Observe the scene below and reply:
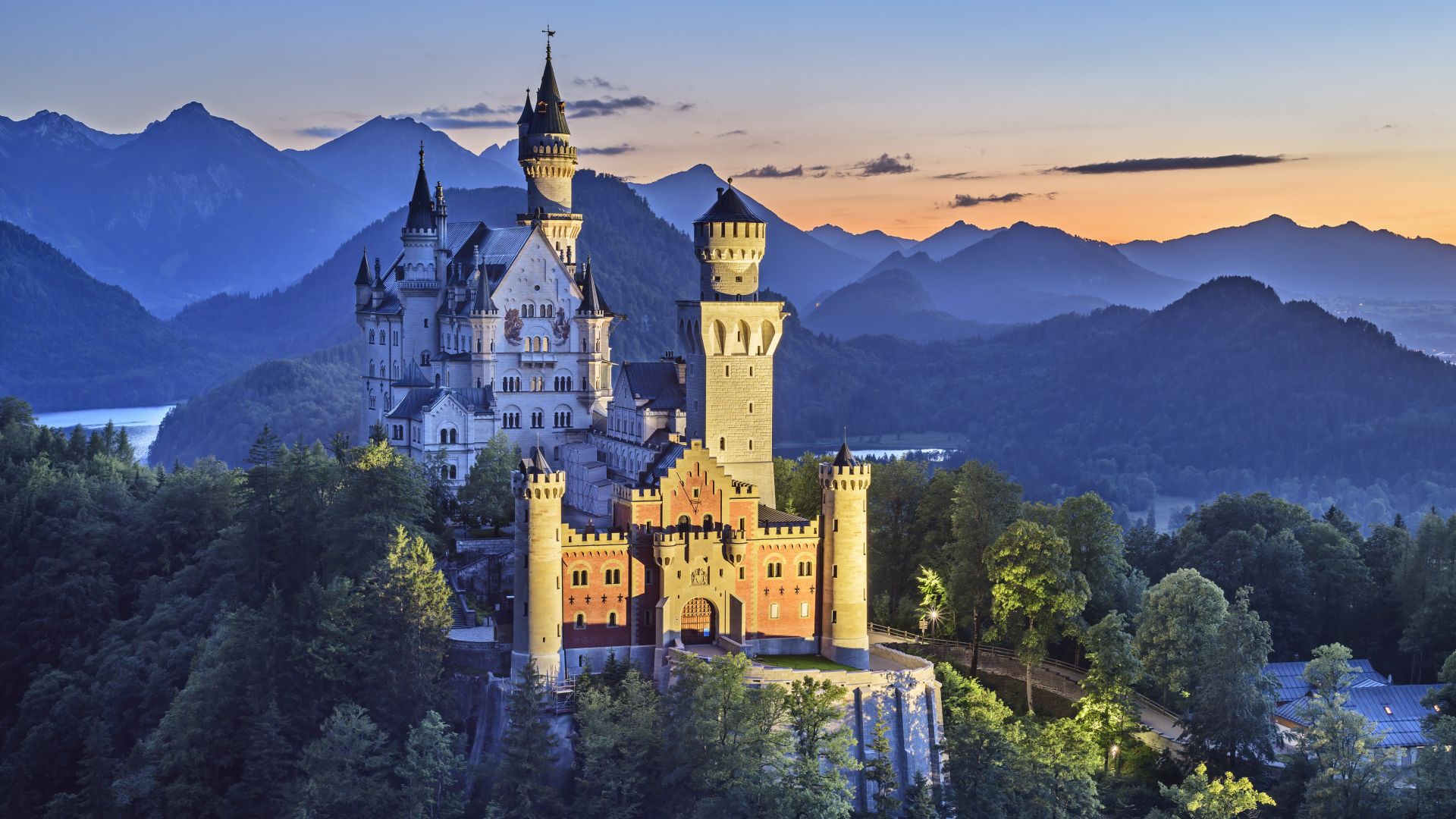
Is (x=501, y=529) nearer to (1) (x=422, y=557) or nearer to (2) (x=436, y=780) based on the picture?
(1) (x=422, y=557)

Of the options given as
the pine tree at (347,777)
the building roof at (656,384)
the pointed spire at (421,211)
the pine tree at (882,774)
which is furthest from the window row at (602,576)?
the pointed spire at (421,211)

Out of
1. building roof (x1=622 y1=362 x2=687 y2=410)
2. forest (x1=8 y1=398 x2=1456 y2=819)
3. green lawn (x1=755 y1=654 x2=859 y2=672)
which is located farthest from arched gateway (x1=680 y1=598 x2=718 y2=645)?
building roof (x1=622 y1=362 x2=687 y2=410)

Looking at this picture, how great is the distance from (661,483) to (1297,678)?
2967 centimetres

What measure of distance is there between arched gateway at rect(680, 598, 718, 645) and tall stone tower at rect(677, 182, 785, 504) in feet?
21.5

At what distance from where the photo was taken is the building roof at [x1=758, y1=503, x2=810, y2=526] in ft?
212

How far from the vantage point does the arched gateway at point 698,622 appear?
63.2 meters

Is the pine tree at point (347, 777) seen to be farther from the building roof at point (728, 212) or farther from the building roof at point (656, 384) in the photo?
the building roof at point (728, 212)

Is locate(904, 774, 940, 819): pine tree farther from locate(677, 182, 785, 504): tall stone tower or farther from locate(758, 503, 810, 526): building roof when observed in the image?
locate(677, 182, 785, 504): tall stone tower

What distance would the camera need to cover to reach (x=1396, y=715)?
68.6 metres

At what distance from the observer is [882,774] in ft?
191

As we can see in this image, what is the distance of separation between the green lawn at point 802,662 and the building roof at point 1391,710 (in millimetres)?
18734

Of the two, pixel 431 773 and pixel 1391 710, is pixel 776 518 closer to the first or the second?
pixel 431 773

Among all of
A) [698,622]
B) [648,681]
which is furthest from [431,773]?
[698,622]

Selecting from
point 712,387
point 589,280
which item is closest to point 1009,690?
point 712,387
